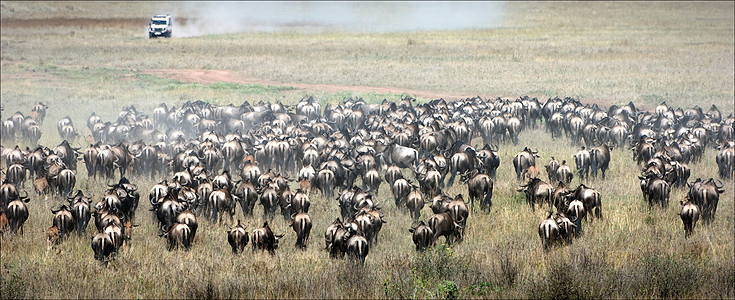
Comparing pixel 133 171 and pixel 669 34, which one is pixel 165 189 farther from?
pixel 669 34

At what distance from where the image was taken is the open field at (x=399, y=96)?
1055cm

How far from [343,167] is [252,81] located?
85.0ft

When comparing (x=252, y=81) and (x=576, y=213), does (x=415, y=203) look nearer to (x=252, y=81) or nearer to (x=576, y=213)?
(x=576, y=213)

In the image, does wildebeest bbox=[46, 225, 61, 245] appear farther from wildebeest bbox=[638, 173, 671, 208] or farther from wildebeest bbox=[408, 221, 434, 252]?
wildebeest bbox=[638, 173, 671, 208]

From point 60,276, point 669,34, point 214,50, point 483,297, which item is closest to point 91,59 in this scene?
point 214,50

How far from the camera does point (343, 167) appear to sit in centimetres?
1748

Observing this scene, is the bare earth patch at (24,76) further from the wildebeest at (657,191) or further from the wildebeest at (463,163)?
the wildebeest at (657,191)

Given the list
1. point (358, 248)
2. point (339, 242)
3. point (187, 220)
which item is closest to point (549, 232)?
point (358, 248)

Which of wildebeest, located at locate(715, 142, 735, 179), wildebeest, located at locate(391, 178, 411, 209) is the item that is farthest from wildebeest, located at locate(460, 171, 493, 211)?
wildebeest, located at locate(715, 142, 735, 179)

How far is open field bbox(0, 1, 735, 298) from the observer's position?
Result: 10.5 meters

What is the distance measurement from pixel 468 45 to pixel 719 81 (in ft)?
83.4

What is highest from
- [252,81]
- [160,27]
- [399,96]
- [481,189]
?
[160,27]

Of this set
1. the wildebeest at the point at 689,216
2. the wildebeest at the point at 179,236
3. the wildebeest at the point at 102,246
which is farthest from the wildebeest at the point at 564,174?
the wildebeest at the point at 102,246

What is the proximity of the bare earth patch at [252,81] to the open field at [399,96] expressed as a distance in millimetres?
217
